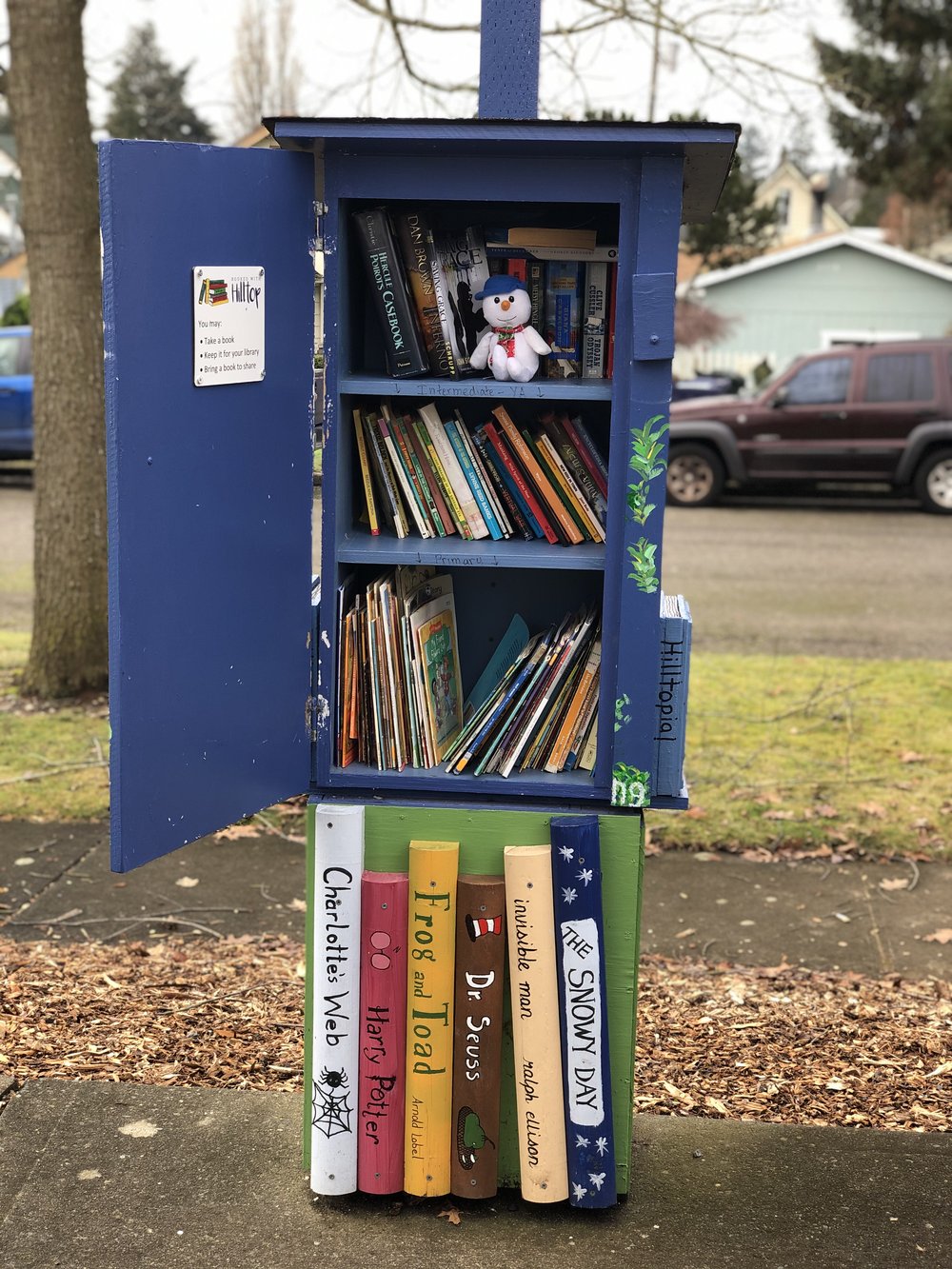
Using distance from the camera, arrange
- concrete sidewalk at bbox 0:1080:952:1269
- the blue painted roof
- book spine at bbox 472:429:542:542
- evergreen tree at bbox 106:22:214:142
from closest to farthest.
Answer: the blue painted roof, concrete sidewalk at bbox 0:1080:952:1269, book spine at bbox 472:429:542:542, evergreen tree at bbox 106:22:214:142

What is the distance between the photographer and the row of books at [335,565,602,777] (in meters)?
3.51

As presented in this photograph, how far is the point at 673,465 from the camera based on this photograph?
16.5m

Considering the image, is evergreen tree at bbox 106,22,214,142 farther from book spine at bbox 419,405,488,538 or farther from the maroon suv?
book spine at bbox 419,405,488,538

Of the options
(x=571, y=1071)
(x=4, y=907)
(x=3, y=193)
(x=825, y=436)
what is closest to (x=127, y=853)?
(x=571, y=1071)

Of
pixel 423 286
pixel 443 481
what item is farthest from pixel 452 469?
pixel 423 286

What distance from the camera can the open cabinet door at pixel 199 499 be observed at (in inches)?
109

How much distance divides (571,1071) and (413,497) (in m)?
1.44

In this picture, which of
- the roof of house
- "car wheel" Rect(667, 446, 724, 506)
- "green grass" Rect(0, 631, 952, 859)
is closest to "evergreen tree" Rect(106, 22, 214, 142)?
the roof of house

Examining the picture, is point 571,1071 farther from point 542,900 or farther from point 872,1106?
point 872,1106

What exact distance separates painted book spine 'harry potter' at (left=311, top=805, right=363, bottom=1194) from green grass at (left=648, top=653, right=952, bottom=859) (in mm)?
3048

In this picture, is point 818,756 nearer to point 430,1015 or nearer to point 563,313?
point 563,313

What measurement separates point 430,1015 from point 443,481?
1313 mm

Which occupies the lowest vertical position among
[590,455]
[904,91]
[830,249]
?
[590,455]

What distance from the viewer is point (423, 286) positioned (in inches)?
138
